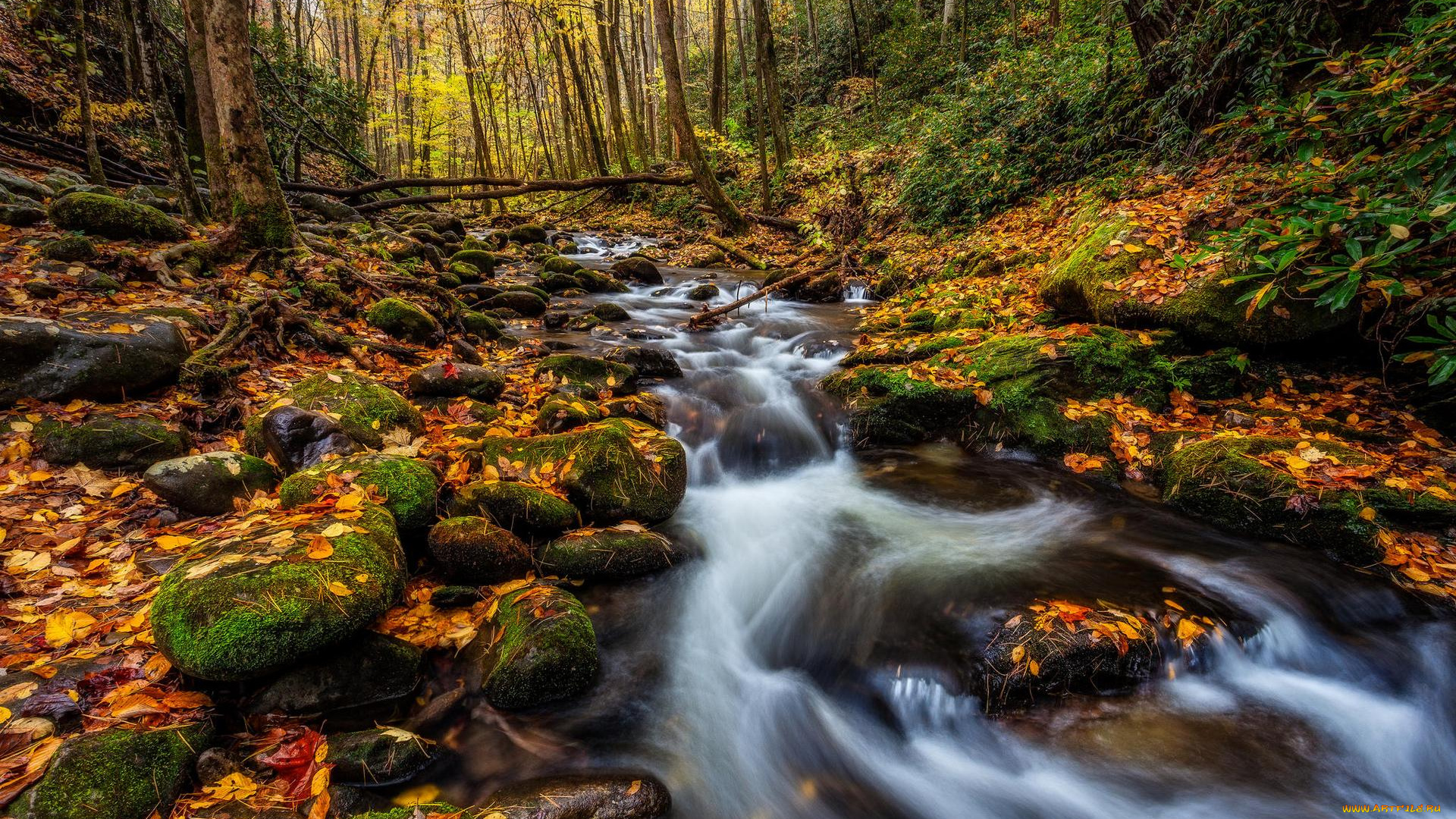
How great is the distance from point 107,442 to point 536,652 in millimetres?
3061

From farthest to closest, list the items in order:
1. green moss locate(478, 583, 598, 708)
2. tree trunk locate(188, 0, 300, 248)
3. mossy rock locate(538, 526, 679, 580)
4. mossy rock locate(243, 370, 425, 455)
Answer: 1. tree trunk locate(188, 0, 300, 248)
2. mossy rock locate(243, 370, 425, 455)
3. mossy rock locate(538, 526, 679, 580)
4. green moss locate(478, 583, 598, 708)

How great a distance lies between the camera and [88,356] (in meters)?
3.93

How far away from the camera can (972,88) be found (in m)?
12.2

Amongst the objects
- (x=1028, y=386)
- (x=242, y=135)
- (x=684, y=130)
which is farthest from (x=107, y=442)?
(x=684, y=130)

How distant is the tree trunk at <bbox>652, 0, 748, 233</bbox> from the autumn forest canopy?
272 inches

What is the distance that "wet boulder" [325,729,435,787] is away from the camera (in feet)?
8.26

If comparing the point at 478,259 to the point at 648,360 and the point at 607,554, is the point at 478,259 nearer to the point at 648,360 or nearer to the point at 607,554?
the point at 648,360

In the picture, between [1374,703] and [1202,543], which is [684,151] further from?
[1374,703]

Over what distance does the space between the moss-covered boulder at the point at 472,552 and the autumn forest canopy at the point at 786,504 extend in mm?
23

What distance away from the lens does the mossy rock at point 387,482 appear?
3.48 meters

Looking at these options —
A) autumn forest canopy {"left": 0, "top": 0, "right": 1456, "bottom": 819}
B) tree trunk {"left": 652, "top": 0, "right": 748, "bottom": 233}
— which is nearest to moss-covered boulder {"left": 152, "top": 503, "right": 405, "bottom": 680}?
autumn forest canopy {"left": 0, "top": 0, "right": 1456, "bottom": 819}

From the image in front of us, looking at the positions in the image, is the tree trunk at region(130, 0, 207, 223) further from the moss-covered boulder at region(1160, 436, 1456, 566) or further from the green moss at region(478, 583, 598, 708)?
the moss-covered boulder at region(1160, 436, 1456, 566)

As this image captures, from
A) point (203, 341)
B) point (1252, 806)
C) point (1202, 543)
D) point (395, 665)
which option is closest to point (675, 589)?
point (395, 665)

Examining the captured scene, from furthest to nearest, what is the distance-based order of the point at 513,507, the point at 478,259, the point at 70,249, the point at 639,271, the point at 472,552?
the point at 639,271 → the point at 478,259 → the point at 70,249 → the point at 513,507 → the point at 472,552
